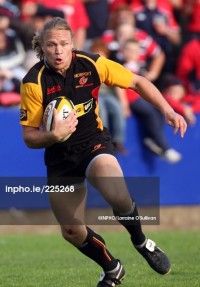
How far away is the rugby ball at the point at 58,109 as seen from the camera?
22.6 feet

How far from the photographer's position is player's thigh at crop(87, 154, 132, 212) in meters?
7.10

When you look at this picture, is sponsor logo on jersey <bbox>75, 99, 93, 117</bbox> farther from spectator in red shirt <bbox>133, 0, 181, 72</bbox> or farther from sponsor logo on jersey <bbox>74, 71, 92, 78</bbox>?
spectator in red shirt <bbox>133, 0, 181, 72</bbox>

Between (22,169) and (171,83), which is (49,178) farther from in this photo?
(171,83)

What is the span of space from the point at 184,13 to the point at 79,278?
8.29m

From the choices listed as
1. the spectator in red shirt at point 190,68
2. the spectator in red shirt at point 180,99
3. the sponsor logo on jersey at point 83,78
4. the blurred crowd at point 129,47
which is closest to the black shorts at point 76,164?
the sponsor logo on jersey at point 83,78

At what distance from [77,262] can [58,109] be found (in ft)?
10.6

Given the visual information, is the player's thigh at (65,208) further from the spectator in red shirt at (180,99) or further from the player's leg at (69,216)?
the spectator in red shirt at (180,99)

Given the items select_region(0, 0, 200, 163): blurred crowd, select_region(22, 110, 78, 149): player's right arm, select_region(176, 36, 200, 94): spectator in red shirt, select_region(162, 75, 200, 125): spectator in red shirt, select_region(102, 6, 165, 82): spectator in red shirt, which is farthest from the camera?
select_region(176, 36, 200, 94): spectator in red shirt

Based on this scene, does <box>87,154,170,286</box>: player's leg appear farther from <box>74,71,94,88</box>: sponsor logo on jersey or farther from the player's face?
the player's face

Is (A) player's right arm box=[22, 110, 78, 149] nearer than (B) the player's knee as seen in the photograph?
Yes

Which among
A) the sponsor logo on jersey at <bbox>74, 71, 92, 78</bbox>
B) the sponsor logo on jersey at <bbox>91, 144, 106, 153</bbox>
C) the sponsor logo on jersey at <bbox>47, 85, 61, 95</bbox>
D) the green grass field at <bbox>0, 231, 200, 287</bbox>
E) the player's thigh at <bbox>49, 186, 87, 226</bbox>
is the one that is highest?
the sponsor logo on jersey at <bbox>74, 71, 92, 78</bbox>

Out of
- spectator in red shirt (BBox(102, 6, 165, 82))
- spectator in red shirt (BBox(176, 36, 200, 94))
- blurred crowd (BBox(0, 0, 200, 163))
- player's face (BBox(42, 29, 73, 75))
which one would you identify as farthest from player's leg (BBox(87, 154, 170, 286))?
spectator in red shirt (BBox(176, 36, 200, 94))

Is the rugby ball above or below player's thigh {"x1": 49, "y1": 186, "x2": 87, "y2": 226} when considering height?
above

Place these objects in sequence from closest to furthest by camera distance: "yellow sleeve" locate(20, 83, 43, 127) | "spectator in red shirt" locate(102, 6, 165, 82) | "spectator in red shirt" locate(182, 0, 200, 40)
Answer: "yellow sleeve" locate(20, 83, 43, 127)
"spectator in red shirt" locate(102, 6, 165, 82)
"spectator in red shirt" locate(182, 0, 200, 40)
